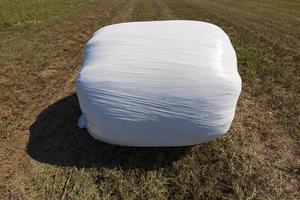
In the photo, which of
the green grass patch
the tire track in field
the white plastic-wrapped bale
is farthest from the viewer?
the green grass patch

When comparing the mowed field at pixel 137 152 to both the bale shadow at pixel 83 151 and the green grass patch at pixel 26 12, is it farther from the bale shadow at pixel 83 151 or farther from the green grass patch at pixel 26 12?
the green grass patch at pixel 26 12

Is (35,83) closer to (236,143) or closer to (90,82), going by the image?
(90,82)

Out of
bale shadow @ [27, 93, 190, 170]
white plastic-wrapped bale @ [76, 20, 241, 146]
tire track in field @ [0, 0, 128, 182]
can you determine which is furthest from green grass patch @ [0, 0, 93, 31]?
white plastic-wrapped bale @ [76, 20, 241, 146]

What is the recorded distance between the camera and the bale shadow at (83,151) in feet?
11.5

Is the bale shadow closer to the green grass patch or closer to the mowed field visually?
the mowed field

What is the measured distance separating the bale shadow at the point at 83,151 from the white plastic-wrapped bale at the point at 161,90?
0.82 ft

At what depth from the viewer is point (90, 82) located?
317cm

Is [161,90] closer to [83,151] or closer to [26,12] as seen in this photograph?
[83,151]

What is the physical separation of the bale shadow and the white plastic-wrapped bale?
0.25 m

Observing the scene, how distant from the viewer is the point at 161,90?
3062 mm

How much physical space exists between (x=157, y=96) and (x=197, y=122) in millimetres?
447

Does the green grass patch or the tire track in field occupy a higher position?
the tire track in field

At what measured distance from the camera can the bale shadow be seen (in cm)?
350

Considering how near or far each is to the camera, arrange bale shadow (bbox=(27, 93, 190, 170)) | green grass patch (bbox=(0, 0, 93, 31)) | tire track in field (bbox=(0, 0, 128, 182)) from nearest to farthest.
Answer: bale shadow (bbox=(27, 93, 190, 170)) → tire track in field (bbox=(0, 0, 128, 182)) → green grass patch (bbox=(0, 0, 93, 31))
